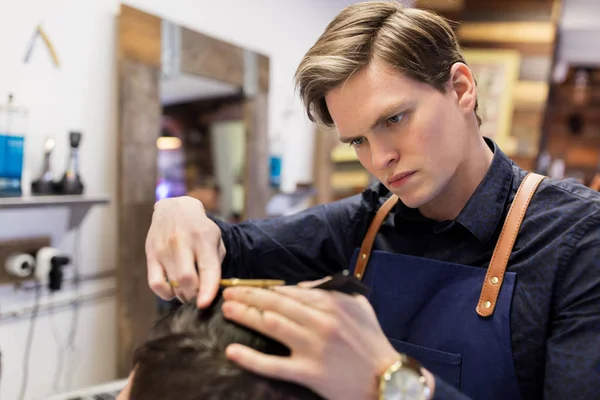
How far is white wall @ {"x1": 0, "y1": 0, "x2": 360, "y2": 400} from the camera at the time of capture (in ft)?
6.18

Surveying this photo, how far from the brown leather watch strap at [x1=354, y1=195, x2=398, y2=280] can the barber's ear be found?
0.36 metres

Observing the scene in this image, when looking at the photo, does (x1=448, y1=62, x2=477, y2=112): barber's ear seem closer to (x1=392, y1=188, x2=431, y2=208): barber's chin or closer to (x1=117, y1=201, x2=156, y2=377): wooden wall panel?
(x1=392, y1=188, x2=431, y2=208): barber's chin

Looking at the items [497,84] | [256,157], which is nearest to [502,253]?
[256,157]

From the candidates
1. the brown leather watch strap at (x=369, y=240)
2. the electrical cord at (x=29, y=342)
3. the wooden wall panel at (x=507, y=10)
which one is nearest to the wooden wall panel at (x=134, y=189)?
the electrical cord at (x=29, y=342)

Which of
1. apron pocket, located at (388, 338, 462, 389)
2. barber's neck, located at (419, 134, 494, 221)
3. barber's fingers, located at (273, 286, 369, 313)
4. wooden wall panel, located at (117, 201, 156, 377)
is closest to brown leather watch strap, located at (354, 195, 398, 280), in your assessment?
barber's neck, located at (419, 134, 494, 221)

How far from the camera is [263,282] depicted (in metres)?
0.84

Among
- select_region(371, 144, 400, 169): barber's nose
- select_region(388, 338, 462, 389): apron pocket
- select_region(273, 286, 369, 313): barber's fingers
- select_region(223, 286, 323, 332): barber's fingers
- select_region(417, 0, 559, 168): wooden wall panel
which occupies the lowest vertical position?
select_region(388, 338, 462, 389): apron pocket

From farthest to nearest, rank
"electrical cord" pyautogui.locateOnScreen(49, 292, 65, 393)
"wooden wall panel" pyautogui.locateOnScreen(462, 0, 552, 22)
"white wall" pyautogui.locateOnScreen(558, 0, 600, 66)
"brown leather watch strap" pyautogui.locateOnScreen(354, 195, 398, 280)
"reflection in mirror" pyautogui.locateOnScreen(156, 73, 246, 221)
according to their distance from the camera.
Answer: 1. "white wall" pyautogui.locateOnScreen(558, 0, 600, 66)
2. "wooden wall panel" pyautogui.locateOnScreen(462, 0, 552, 22)
3. "reflection in mirror" pyautogui.locateOnScreen(156, 73, 246, 221)
4. "electrical cord" pyautogui.locateOnScreen(49, 292, 65, 393)
5. "brown leather watch strap" pyautogui.locateOnScreen(354, 195, 398, 280)

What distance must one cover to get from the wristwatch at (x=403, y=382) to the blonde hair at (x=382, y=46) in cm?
69

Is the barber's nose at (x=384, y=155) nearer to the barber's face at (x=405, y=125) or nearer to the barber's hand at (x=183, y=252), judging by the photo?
the barber's face at (x=405, y=125)

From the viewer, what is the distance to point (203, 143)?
2.68 m

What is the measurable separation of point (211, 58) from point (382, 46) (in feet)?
5.71

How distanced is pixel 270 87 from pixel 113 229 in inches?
58.0

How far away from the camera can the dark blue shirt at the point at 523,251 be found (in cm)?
96
